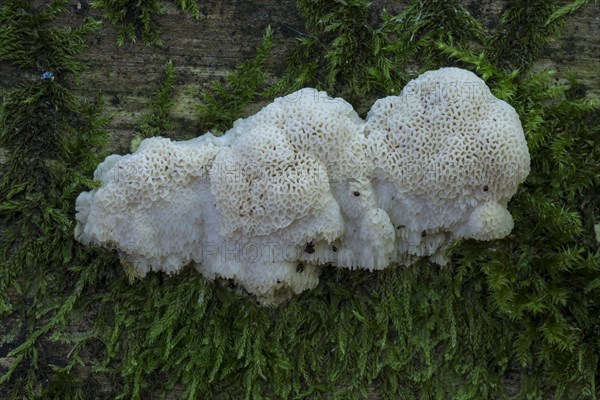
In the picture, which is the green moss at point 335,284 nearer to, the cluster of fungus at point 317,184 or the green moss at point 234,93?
the green moss at point 234,93

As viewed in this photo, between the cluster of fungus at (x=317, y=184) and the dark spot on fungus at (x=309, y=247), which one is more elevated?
the cluster of fungus at (x=317, y=184)

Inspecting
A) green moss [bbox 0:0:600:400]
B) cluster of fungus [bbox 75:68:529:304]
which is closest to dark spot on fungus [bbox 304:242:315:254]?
cluster of fungus [bbox 75:68:529:304]

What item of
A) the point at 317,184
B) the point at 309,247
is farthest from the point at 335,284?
the point at 317,184

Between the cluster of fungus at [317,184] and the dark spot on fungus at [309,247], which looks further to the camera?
the dark spot on fungus at [309,247]

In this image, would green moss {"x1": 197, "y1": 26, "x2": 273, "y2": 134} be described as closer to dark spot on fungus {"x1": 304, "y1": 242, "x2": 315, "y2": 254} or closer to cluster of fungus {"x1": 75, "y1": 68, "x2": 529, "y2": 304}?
cluster of fungus {"x1": 75, "y1": 68, "x2": 529, "y2": 304}

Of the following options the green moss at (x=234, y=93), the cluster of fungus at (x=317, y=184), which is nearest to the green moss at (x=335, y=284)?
the green moss at (x=234, y=93)

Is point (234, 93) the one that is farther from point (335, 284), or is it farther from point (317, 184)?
point (335, 284)
